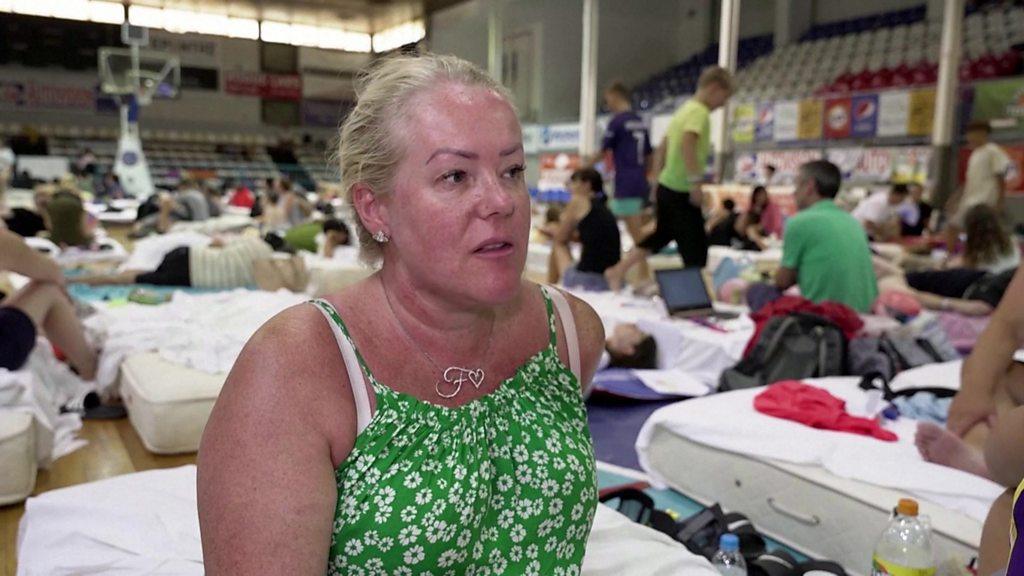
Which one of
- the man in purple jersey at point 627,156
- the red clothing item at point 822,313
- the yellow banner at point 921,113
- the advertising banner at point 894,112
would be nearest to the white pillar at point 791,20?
the advertising banner at point 894,112

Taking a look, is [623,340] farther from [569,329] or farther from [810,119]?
[810,119]

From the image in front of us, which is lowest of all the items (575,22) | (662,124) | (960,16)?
(662,124)

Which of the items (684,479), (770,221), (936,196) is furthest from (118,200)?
(684,479)

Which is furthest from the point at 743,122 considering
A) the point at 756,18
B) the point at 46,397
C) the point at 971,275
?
the point at 46,397

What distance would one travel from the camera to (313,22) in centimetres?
2206

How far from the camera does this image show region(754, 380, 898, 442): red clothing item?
8.15 feet

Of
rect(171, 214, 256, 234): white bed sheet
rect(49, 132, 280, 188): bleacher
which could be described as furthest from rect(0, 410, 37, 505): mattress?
rect(49, 132, 280, 188): bleacher

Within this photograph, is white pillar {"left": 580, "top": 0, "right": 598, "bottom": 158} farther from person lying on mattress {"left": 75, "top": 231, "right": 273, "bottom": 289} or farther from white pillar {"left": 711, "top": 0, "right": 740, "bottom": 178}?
person lying on mattress {"left": 75, "top": 231, "right": 273, "bottom": 289}

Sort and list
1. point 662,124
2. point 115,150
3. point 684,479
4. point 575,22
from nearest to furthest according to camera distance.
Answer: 1. point 684,479
2. point 662,124
3. point 575,22
4. point 115,150

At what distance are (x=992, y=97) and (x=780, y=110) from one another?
3.21 meters

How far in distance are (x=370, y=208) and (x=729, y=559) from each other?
117 cm

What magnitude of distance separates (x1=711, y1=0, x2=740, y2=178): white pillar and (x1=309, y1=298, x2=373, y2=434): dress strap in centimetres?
1192

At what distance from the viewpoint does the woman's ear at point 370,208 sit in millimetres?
1203

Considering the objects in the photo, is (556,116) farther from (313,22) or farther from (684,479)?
(684,479)
